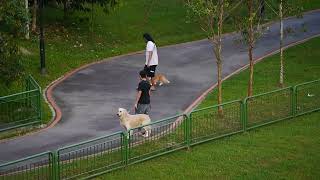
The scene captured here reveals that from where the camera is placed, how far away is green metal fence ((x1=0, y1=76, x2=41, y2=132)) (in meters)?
18.9

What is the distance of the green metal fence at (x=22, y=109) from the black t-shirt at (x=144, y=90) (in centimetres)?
296

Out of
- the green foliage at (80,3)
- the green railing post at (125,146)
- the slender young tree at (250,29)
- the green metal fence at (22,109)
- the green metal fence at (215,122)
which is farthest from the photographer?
the green foliage at (80,3)

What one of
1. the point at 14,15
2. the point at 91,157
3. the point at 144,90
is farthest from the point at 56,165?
the point at 14,15

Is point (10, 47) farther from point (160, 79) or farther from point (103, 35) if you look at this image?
point (103, 35)

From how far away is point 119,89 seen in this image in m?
23.6

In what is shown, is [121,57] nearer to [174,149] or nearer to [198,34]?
[198,34]

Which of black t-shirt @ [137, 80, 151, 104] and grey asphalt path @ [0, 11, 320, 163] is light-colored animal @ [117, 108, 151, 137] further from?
grey asphalt path @ [0, 11, 320, 163]

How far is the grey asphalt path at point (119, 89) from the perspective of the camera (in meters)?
18.0

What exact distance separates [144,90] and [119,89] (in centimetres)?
562

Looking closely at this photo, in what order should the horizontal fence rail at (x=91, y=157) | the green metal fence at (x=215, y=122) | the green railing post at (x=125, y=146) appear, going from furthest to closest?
the green metal fence at (x=215, y=122) < the green railing post at (x=125, y=146) < the horizontal fence rail at (x=91, y=157)

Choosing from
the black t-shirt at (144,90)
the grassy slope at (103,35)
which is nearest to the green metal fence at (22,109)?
the black t-shirt at (144,90)

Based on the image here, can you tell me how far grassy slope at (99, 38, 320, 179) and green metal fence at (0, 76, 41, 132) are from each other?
4470mm

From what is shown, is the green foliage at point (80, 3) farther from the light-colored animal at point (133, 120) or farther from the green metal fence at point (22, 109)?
the light-colored animal at point (133, 120)

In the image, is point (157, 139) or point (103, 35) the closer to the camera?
point (157, 139)
